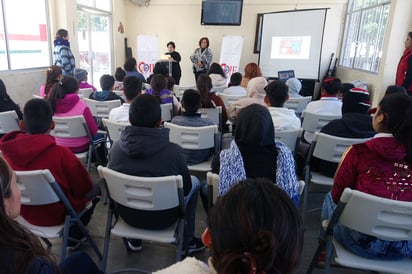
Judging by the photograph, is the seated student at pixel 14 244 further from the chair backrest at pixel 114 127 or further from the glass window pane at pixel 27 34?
the glass window pane at pixel 27 34

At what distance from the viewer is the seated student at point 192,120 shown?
2.59 meters

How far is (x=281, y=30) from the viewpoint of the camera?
7.54 m

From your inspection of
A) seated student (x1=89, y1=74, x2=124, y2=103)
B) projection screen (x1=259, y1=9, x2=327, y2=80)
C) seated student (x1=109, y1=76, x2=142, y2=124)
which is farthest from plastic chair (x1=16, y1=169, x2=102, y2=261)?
projection screen (x1=259, y1=9, x2=327, y2=80)

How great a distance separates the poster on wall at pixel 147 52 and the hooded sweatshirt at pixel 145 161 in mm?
7001

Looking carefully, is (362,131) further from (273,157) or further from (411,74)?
(411,74)

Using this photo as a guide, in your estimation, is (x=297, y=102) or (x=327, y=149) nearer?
(x=327, y=149)

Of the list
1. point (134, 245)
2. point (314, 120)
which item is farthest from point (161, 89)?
point (134, 245)

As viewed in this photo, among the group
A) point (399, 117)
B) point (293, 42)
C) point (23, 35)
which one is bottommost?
point (399, 117)

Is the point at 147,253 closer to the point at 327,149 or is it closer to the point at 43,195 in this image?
the point at 43,195

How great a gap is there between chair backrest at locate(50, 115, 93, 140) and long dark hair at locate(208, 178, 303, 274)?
222 centimetres

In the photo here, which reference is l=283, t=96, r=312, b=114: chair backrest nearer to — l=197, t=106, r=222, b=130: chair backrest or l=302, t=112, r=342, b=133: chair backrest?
l=302, t=112, r=342, b=133: chair backrest

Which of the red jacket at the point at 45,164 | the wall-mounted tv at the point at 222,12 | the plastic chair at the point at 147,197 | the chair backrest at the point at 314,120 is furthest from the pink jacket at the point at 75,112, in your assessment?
the wall-mounted tv at the point at 222,12

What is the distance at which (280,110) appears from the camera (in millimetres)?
2734

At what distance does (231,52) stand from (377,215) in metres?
7.23
